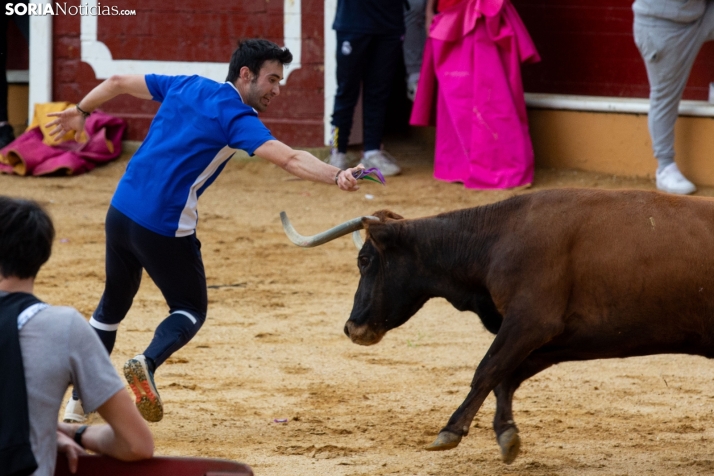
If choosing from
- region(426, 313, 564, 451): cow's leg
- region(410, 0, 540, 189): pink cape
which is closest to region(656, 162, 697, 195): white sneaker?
region(410, 0, 540, 189): pink cape

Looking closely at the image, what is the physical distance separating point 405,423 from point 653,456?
1013 millimetres

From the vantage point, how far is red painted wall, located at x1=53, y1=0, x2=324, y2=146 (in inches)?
399

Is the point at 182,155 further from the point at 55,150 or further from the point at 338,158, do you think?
the point at 55,150

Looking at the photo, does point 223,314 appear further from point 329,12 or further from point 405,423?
point 329,12

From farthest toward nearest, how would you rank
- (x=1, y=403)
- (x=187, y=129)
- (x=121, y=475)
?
(x=187, y=129) → (x=121, y=475) → (x=1, y=403)

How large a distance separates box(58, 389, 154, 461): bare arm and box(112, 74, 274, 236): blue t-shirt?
1558mm

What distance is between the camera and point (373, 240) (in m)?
4.32

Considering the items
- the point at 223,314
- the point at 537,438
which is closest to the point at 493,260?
the point at 537,438

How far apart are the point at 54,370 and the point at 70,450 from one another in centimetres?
28

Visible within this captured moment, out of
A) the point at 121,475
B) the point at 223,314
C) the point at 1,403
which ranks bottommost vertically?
the point at 223,314

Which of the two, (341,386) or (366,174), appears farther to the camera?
(341,386)

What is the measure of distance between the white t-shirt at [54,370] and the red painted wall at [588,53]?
25.4 ft

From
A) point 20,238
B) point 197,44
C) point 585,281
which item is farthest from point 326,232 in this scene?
Answer: point 197,44

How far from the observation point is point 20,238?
95.7 inches
